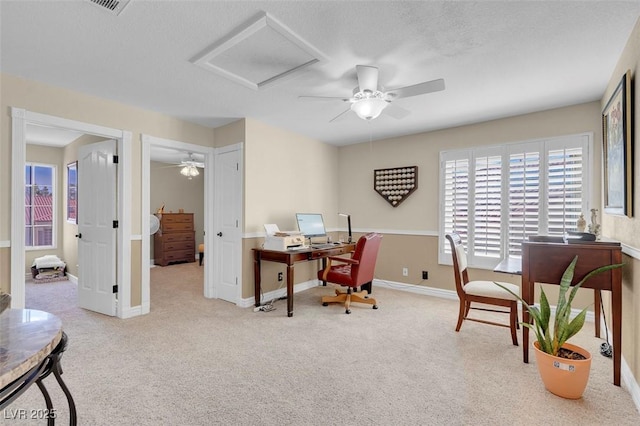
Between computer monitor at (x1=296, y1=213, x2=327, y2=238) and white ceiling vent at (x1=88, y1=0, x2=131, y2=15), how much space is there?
280 cm

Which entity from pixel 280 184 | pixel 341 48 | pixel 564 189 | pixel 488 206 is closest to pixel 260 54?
pixel 341 48

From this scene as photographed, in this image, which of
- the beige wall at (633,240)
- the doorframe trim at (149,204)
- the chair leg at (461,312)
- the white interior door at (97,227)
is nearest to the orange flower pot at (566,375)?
the beige wall at (633,240)

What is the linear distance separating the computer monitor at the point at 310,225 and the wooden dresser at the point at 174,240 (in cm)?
389

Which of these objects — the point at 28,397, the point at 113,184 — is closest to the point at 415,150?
the point at 113,184

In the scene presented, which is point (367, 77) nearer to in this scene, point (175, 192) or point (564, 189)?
point (564, 189)

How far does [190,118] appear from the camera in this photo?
12.3 feet

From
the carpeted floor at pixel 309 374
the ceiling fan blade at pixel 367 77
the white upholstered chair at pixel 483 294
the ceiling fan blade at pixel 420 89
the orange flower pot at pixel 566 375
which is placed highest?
the ceiling fan blade at pixel 367 77

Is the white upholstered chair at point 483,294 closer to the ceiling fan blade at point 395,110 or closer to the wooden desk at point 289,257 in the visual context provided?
the ceiling fan blade at point 395,110

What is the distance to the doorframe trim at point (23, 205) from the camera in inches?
103

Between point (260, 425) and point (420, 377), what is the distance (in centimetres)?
114

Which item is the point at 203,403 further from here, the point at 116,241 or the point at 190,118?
the point at 190,118

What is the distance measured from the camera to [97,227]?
349 centimetres

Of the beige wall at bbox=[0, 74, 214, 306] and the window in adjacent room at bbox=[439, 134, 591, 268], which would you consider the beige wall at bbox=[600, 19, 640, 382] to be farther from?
the beige wall at bbox=[0, 74, 214, 306]

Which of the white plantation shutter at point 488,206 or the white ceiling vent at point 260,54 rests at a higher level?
the white ceiling vent at point 260,54
